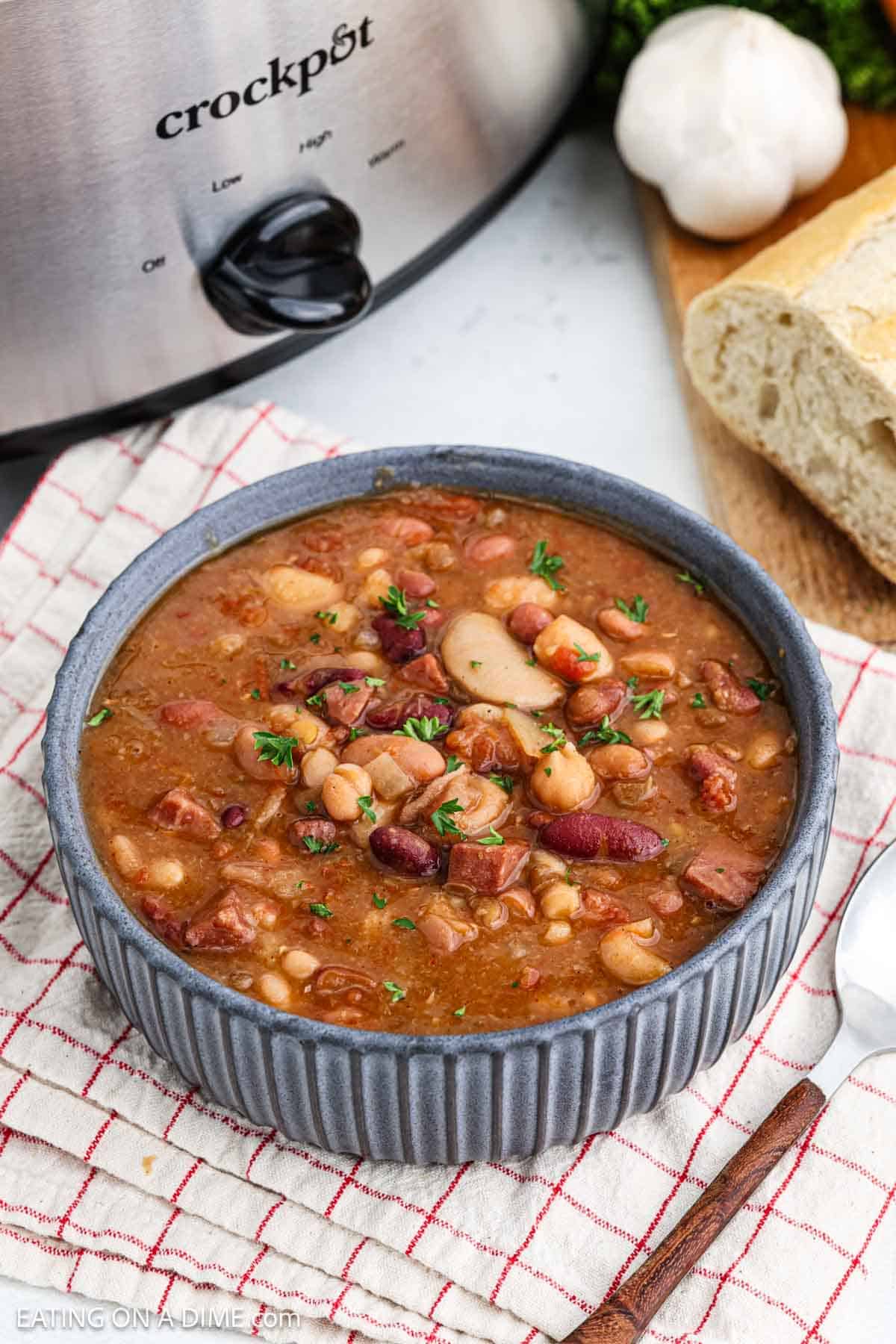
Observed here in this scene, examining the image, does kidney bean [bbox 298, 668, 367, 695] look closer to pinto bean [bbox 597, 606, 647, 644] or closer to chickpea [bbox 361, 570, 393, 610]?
chickpea [bbox 361, 570, 393, 610]

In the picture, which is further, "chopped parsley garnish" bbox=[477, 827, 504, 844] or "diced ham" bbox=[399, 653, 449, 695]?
"diced ham" bbox=[399, 653, 449, 695]

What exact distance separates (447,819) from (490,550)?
49 centimetres

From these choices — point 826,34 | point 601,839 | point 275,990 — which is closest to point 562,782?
point 601,839

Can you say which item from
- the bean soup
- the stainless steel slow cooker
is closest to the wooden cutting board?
the stainless steel slow cooker

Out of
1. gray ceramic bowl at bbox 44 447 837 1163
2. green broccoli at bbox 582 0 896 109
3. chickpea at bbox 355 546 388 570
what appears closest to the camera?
gray ceramic bowl at bbox 44 447 837 1163

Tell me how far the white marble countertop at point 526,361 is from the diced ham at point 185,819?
1054 millimetres

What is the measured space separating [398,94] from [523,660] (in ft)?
3.11

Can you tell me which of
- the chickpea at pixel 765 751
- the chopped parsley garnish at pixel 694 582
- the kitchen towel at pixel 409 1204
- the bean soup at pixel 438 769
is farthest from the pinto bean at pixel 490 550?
the kitchen towel at pixel 409 1204

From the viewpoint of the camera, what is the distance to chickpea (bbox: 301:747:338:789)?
1859mm

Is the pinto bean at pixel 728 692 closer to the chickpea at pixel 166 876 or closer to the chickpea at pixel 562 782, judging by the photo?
the chickpea at pixel 562 782

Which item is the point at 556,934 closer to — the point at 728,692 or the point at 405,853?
the point at 405,853

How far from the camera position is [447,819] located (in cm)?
179

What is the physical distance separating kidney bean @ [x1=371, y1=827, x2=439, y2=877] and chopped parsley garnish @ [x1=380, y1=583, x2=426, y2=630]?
34cm

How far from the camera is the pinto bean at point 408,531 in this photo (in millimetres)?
2178
